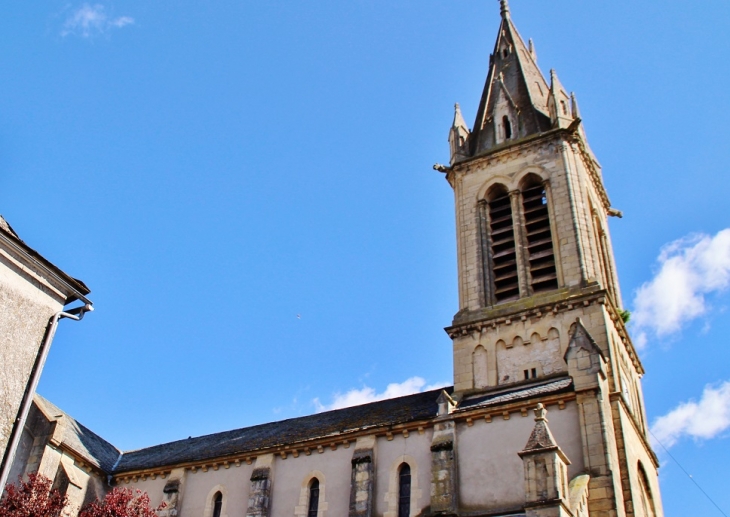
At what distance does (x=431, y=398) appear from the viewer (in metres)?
24.2

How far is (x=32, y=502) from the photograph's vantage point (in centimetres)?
1616

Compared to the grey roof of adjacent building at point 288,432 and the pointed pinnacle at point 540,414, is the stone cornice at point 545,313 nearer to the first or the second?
the grey roof of adjacent building at point 288,432

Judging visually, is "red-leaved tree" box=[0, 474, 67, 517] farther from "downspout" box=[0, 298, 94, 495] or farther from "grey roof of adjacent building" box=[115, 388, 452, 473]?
Result: "grey roof of adjacent building" box=[115, 388, 452, 473]

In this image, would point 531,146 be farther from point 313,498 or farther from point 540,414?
point 313,498

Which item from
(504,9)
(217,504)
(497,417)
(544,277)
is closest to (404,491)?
(497,417)

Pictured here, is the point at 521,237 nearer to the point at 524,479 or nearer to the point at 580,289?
the point at 580,289

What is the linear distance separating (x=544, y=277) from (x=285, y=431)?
35.0 ft

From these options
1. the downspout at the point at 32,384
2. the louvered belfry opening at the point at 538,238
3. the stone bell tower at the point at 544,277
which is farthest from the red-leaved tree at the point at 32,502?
the louvered belfry opening at the point at 538,238

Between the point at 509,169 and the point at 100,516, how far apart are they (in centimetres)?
1901

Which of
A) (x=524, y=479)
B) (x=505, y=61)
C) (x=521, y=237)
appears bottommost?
(x=524, y=479)

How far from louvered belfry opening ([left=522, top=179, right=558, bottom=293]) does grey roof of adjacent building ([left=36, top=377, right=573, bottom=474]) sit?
14.1 feet

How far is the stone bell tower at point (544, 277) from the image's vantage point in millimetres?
19750

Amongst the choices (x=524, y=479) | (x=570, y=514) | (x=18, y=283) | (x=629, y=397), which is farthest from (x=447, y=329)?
(x=18, y=283)

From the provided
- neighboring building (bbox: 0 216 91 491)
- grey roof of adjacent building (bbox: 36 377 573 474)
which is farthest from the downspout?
grey roof of adjacent building (bbox: 36 377 573 474)
